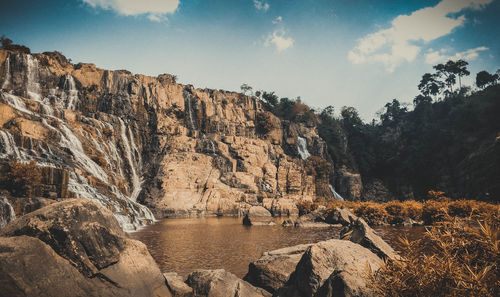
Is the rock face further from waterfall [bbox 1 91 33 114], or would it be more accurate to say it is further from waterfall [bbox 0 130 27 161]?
waterfall [bbox 1 91 33 114]

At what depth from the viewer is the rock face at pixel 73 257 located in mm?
5531

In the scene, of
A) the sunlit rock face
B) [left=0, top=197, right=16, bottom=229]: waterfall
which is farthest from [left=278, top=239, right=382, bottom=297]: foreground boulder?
the sunlit rock face

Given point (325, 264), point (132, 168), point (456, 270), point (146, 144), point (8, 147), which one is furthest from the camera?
point (146, 144)

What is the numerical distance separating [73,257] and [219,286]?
171 inches

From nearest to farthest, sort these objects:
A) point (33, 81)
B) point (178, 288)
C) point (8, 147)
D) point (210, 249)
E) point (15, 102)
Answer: point (178, 288) < point (210, 249) < point (8, 147) < point (15, 102) < point (33, 81)

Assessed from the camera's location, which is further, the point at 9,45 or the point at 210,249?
the point at 9,45

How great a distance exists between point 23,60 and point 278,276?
58.4m

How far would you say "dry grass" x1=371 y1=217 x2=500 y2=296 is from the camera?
9.66 feet

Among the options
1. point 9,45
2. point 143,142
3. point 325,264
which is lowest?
point 325,264

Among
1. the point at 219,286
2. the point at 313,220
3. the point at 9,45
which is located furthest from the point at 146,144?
the point at 219,286

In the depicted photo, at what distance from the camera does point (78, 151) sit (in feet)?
112

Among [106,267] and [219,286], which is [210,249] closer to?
[219,286]

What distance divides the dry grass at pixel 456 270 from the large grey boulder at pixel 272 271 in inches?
250

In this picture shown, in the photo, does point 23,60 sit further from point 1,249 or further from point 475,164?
point 475,164
